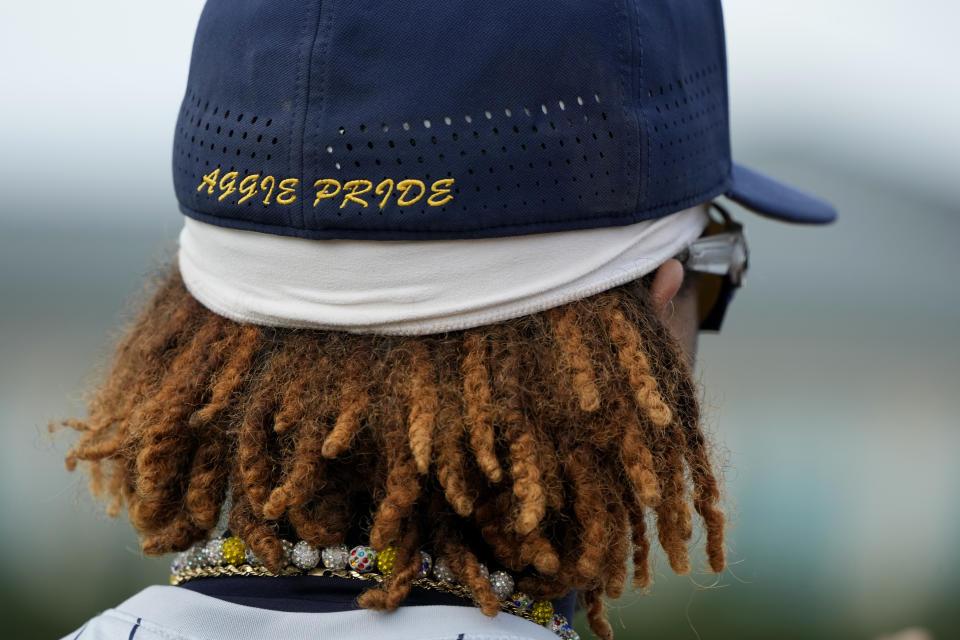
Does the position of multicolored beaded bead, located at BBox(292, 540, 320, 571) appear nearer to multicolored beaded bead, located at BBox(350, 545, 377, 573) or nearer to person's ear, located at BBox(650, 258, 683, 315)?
multicolored beaded bead, located at BBox(350, 545, 377, 573)

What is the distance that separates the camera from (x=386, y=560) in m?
1.34

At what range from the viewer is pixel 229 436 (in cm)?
144

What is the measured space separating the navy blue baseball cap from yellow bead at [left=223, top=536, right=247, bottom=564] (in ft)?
1.58

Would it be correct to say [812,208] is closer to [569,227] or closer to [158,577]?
[569,227]

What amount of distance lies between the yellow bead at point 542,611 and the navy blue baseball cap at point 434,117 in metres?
Answer: 0.57

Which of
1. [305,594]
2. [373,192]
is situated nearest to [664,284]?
[373,192]

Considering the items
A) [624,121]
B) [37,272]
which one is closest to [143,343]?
[624,121]

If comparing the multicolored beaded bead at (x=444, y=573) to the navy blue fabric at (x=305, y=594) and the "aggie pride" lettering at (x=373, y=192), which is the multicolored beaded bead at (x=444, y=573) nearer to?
the navy blue fabric at (x=305, y=594)

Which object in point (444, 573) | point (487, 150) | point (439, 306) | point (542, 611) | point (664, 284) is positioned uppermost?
A: point (487, 150)

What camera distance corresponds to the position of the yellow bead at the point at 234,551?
141cm

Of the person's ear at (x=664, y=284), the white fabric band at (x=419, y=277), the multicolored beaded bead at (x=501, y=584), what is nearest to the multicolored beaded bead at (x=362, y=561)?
the multicolored beaded bead at (x=501, y=584)

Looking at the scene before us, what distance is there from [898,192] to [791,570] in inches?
95.5

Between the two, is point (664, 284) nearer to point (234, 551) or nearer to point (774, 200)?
point (774, 200)

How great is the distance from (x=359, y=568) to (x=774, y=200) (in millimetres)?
1257
